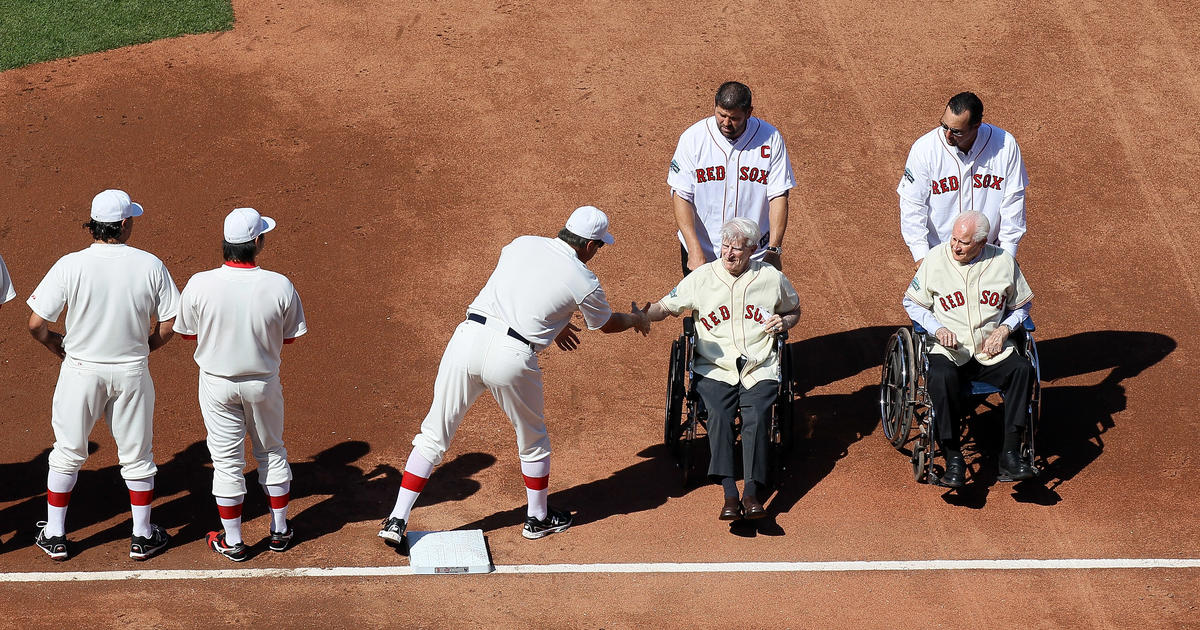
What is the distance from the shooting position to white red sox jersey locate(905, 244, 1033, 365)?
7.21 meters

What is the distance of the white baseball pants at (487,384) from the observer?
20.9ft

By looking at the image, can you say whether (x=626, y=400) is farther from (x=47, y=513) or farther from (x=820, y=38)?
(x=820, y=38)

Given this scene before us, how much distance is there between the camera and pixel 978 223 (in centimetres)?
711

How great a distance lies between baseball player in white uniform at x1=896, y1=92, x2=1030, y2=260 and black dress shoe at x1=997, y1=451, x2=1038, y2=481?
133cm

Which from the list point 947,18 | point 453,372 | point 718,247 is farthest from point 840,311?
point 947,18

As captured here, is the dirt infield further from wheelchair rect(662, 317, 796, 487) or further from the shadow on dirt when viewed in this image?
wheelchair rect(662, 317, 796, 487)

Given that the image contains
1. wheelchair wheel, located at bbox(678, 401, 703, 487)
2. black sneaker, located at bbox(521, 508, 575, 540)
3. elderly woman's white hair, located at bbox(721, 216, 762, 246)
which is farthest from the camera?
wheelchair wheel, located at bbox(678, 401, 703, 487)

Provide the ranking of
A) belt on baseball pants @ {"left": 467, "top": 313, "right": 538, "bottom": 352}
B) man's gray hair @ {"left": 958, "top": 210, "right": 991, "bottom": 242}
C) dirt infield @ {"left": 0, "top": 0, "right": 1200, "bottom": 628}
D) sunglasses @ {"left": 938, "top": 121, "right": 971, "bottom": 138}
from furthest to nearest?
sunglasses @ {"left": 938, "top": 121, "right": 971, "bottom": 138} < man's gray hair @ {"left": 958, "top": 210, "right": 991, "bottom": 242} < dirt infield @ {"left": 0, "top": 0, "right": 1200, "bottom": 628} < belt on baseball pants @ {"left": 467, "top": 313, "right": 538, "bottom": 352}

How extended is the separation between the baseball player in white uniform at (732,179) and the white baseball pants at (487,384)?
171 cm

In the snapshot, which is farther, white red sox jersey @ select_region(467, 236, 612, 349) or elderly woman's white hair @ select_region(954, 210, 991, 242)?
elderly woman's white hair @ select_region(954, 210, 991, 242)

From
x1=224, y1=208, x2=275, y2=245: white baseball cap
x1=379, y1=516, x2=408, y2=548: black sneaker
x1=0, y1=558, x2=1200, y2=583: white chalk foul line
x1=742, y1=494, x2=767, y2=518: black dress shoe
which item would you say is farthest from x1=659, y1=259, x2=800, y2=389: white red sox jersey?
x1=224, y1=208, x2=275, y2=245: white baseball cap

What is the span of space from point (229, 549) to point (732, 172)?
375 centimetres

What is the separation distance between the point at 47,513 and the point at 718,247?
428cm

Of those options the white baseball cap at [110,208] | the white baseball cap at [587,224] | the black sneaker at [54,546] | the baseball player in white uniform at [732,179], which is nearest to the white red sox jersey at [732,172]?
the baseball player in white uniform at [732,179]
